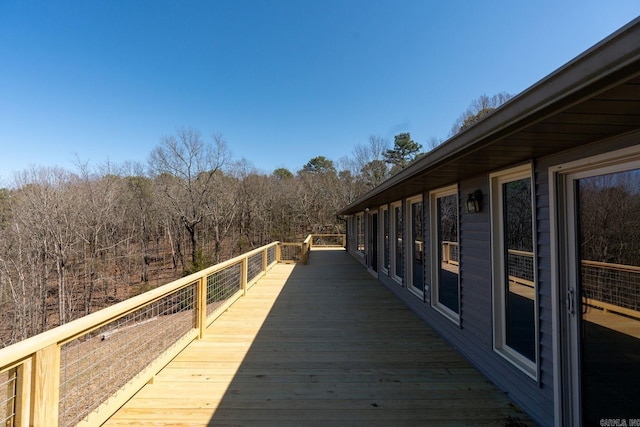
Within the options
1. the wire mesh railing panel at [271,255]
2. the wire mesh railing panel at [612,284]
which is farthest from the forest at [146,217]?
the wire mesh railing panel at [612,284]

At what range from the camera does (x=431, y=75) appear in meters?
10.6

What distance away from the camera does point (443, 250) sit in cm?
409

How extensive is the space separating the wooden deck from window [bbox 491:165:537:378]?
0.41 m

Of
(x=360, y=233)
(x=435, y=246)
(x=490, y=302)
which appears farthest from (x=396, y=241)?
(x=360, y=233)

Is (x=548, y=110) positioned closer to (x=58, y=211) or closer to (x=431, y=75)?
(x=431, y=75)

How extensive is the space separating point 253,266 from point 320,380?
4.83 metres

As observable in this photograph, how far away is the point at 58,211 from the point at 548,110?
1695 cm

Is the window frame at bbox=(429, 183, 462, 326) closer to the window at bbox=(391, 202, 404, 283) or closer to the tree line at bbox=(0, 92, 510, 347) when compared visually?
the window at bbox=(391, 202, 404, 283)

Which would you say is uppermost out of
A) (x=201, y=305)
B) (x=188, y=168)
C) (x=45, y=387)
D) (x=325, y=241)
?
(x=188, y=168)

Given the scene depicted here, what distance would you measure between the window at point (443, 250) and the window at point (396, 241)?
1470mm

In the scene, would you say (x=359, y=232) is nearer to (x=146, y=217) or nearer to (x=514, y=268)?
(x=514, y=268)

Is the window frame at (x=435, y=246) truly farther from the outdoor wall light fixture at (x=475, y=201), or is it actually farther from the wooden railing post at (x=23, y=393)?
the wooden railing post at (x=23, y=393)

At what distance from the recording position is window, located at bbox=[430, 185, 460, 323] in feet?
12.0

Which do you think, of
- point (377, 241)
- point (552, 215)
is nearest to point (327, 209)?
point (377, 241)
